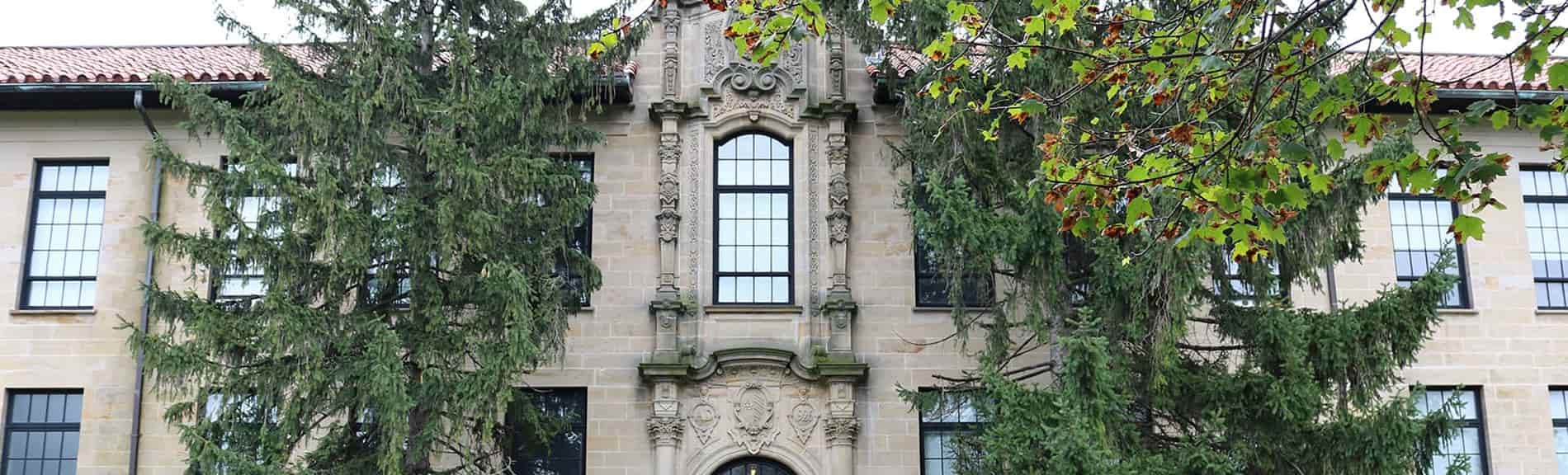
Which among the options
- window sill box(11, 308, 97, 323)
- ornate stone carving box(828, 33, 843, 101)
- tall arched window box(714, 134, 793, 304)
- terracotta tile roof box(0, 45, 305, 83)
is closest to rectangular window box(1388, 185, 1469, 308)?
ornate stone carving box(828, 33, 843, 101)

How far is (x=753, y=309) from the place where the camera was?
639 inches

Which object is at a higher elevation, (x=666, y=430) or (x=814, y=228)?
(x=814, y=228)

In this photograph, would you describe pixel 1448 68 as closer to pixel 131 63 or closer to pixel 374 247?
pixel 374 247

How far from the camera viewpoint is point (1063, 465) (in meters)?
11.7

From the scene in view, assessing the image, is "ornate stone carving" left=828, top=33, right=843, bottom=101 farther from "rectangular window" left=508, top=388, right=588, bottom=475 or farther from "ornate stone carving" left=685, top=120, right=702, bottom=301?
"rectangular window" left=508, top=388, right=588, bottom=475

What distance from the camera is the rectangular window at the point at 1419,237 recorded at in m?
17.3

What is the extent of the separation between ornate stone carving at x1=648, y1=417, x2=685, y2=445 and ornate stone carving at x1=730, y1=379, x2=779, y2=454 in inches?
21.4

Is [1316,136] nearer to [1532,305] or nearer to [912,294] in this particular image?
[912,294]

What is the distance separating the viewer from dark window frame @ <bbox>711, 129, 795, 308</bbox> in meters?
16.5

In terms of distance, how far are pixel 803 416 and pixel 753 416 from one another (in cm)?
52

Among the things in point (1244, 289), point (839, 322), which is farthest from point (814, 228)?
point (1244, 289)

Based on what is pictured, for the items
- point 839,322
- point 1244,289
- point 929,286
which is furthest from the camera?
point 929,286

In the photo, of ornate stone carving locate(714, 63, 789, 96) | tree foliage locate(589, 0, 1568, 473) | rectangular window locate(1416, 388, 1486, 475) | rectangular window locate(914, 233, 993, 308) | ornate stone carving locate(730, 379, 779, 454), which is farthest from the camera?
ornate stone carving locate(714, 63, 789, 96)

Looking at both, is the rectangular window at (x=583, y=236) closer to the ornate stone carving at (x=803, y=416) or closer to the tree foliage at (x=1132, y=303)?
the ornate stone carving at (x=803, y=416)
